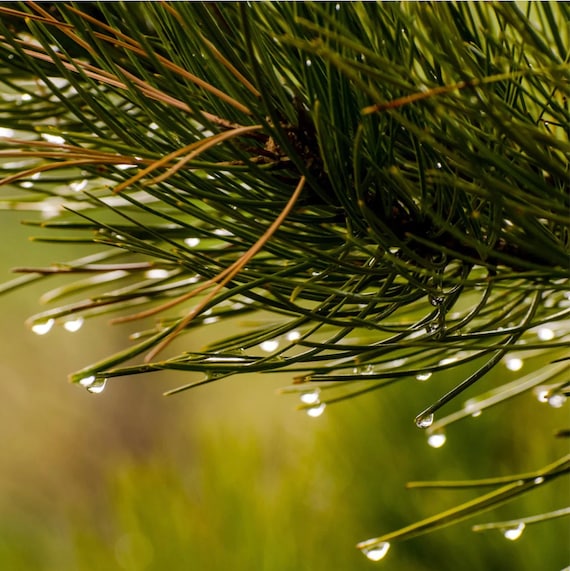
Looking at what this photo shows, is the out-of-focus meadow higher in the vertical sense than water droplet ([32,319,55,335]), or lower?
lower

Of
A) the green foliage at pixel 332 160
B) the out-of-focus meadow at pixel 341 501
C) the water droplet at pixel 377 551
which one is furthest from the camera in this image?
the out-of-focus meadow at pixel 341 501

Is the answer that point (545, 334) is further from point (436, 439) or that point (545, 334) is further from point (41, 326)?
point (41, 326)

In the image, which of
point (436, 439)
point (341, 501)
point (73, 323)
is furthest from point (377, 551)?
point (341, 501)

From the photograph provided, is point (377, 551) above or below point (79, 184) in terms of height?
below

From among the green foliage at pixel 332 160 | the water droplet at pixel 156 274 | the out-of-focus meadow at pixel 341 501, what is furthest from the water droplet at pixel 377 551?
the out-of-focus meadow at pixel 341 501

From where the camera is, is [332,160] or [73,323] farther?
[73,323]

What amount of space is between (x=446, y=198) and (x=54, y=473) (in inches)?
63.0

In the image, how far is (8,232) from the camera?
4.37 ft

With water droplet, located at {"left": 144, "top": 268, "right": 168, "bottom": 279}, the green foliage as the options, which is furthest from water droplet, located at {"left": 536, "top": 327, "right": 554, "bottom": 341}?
water droplet, located at {"left": 144, "top": 268, "right": 168, "bottom": 279}

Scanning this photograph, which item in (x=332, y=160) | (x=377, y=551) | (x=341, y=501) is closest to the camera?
(x=332, y=160)

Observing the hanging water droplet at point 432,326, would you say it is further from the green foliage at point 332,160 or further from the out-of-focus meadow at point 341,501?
the out-of-focus meadow at point 341,501

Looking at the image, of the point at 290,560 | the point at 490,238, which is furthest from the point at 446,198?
the point at 290,560

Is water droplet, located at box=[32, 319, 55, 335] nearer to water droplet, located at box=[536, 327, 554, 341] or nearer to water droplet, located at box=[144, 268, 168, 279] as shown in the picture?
water droplet, located at box=[144, 268, 168, 279]

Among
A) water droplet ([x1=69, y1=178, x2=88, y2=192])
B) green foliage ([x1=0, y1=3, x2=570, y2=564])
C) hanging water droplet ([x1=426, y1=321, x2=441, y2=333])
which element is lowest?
hanging water droplet ([x1=426, y1=321, x2=441, y2=333])
